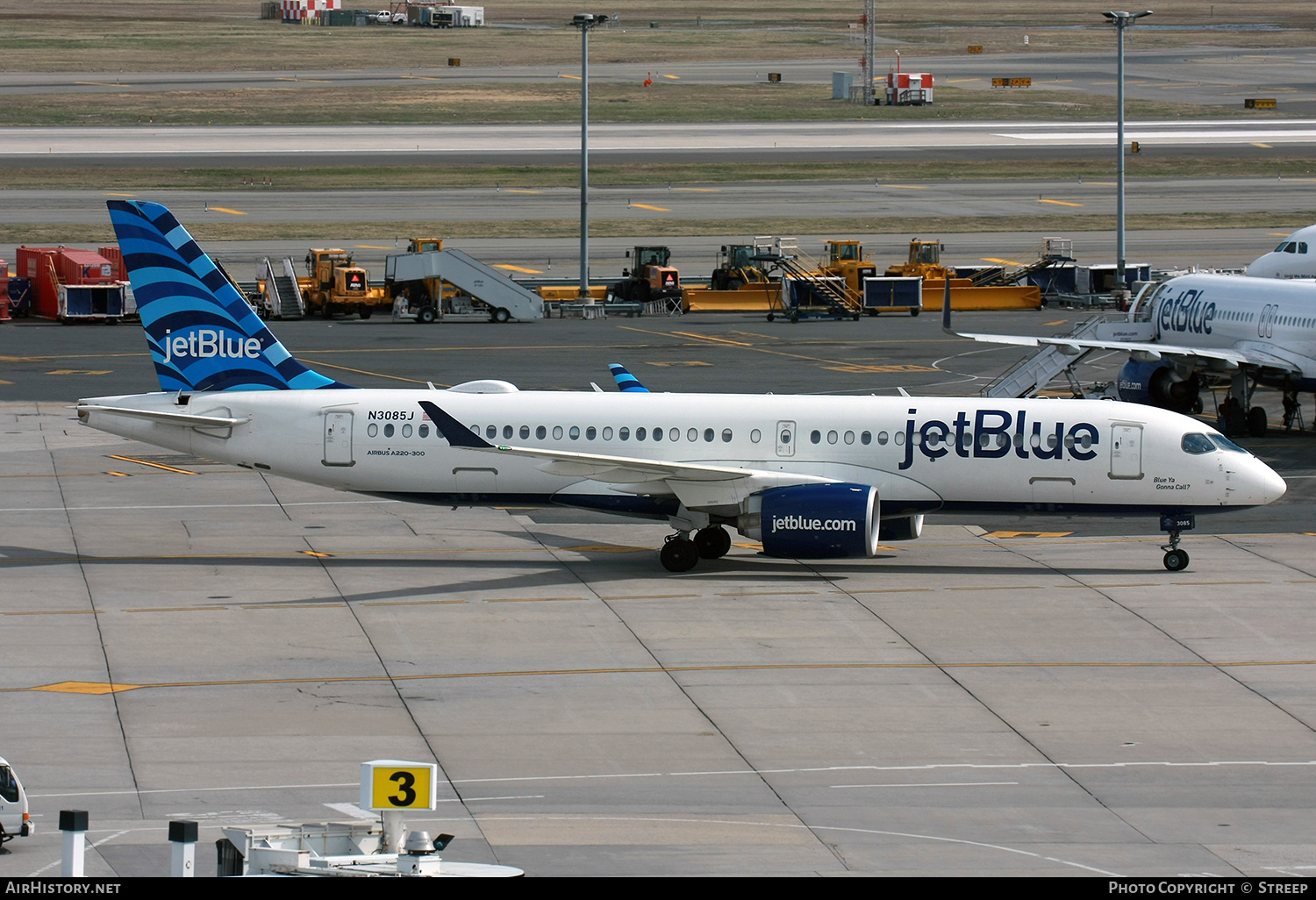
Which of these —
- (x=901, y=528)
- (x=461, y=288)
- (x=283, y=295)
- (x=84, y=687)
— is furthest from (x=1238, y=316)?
(x=283, y=295)

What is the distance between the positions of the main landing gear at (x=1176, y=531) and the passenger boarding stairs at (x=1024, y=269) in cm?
5306

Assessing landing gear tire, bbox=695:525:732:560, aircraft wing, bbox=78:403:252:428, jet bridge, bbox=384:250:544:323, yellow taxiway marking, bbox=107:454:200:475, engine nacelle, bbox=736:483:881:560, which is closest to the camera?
engine nacelle, bbox=736:483:881:560

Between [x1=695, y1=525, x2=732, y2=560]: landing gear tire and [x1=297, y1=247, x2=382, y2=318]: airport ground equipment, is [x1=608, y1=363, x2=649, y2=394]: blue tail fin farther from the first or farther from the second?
[x1=297, y1=247, x2=382, y2=318]: airport ground equipment

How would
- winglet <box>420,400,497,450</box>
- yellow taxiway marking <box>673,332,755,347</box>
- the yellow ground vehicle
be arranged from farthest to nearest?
the yellow ground vehicle < yellow taxiway marking <box>673,332,755,347</box> < winglet <box>420,400,497,450</box>

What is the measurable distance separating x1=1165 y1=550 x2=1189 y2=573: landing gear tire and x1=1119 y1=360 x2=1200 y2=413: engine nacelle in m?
23.2

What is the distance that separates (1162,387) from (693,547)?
29008 mm

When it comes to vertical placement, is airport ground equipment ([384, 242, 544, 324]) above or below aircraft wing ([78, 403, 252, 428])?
above

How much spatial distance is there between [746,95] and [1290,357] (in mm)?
125436

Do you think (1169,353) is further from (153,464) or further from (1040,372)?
(153,464)

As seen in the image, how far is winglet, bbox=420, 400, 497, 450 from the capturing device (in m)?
38.3

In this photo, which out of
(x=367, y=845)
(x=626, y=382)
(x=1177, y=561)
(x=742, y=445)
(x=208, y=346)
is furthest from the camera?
(x=626, y=382)

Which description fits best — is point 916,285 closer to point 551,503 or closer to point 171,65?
point 551,503

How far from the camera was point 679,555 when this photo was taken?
40.2 meters

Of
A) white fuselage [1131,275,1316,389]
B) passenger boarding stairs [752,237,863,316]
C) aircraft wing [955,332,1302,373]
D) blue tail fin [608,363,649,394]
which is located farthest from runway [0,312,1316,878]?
passenger boarding stairs [752,237,863,316]
